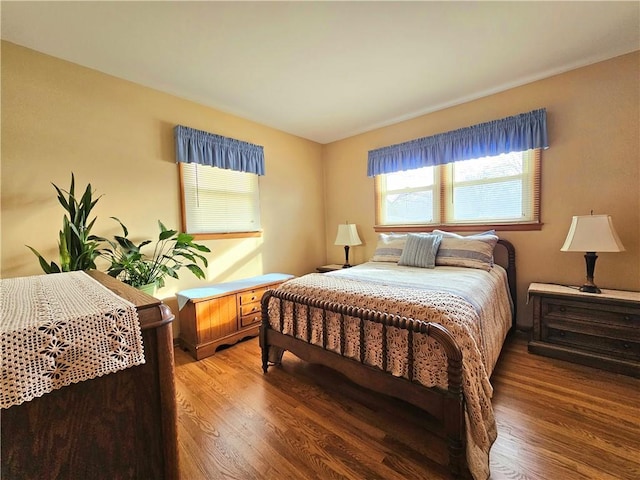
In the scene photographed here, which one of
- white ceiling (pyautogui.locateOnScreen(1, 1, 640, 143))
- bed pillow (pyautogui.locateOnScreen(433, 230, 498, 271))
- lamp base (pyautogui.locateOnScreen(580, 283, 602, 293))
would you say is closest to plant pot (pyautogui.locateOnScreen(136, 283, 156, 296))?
white ceiling (pyautogui.locateOnScreen(1, 1, 640, 143))

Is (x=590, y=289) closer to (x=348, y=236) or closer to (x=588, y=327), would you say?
(x=588, y=327)

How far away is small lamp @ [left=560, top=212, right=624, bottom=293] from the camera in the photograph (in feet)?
6.75

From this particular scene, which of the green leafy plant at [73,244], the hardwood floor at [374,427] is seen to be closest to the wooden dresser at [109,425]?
the hardwood floor at [374,427]

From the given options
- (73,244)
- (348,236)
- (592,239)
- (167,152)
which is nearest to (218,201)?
(167,152)

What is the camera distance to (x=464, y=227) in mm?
3047

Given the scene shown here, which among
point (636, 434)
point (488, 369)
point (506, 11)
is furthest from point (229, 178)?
point (636, 434)

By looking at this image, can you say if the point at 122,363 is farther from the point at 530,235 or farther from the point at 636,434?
the point at 530,235

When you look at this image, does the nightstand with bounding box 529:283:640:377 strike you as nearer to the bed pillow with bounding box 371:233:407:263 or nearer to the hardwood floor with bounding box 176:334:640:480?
the hardwood floor with bounding box 176:334:640:480

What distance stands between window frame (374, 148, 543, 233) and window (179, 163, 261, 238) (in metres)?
1.65

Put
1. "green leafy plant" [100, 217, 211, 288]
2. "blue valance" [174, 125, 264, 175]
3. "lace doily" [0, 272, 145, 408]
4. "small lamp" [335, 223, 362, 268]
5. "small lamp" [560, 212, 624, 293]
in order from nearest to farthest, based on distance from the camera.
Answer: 1. "lace doily" [0, 272, 145, 408]
2. "small lamp" [560, 212, 624, 293]
3. "green leafy plant" [100, 217, 211, 288]
4. "blue valance" [174, 125, 264, 175]
5. "small lamp" [335, 223, 362, 268]

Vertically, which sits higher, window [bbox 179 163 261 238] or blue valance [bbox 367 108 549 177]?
blue valance [bbox 367 108 549 177]

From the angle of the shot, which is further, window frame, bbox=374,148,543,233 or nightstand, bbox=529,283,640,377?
window frame, bbox=374,148,543,233

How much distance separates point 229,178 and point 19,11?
1.83m

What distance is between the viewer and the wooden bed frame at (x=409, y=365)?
125 cm
